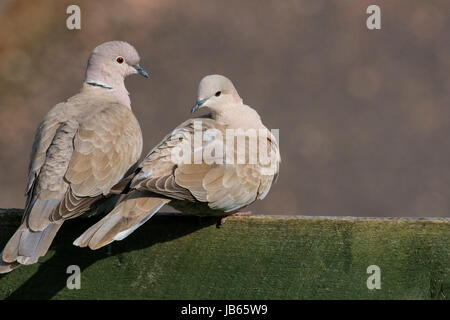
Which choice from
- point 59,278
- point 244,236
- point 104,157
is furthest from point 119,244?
point 104,157

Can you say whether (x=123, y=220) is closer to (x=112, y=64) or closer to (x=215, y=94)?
(x=215, y=94)

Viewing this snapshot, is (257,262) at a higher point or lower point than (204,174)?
lower

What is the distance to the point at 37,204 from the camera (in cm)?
311

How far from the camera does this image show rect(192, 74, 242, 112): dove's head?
11.4 feet

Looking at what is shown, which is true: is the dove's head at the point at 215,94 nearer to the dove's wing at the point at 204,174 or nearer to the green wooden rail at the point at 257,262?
the dove's wing at the point at 204,174

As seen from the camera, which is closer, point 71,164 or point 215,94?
point 71,164

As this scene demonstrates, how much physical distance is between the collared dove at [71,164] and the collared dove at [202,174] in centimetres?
33

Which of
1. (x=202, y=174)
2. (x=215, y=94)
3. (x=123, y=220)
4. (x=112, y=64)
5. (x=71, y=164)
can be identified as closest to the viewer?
(x=123, y=220)

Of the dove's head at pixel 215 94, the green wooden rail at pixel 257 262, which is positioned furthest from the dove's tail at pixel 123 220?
the dove's head at pixel 215 94

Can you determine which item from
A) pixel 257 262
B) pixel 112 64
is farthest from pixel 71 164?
pixel 112 64

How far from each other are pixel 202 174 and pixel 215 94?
24.8 inches

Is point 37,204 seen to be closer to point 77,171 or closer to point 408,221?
point 77,171

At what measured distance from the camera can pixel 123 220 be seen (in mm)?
2658
